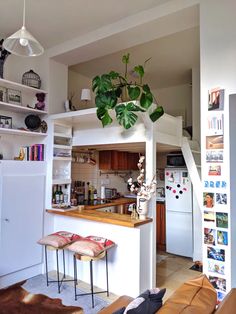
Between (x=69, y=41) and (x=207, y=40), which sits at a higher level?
(x=69, y=41)

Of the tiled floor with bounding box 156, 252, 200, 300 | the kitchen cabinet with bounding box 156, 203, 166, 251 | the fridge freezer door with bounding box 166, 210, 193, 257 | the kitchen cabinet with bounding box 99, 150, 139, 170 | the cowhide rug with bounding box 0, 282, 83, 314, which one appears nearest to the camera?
the cowhide rug with bounding box 0, 282, 83, 314

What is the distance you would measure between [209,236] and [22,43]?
94.3 inches

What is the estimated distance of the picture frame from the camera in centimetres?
358

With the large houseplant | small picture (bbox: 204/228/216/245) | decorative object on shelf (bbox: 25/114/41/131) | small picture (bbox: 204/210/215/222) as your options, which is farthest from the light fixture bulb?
small picture (bbox: 204/228/216/245)

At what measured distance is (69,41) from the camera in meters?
3.62

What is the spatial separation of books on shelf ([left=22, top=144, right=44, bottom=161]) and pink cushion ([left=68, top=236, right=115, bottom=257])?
4.84 feet

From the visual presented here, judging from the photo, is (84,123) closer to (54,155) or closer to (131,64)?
(54,155)

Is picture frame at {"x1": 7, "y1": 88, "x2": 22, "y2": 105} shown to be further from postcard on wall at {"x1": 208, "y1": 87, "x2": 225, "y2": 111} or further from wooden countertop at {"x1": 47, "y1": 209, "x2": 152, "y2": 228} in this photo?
postcard on wall at {"x1": 208, "y1": 87, "x2": 225, "y2": 111}

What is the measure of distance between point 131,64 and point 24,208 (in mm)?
3015

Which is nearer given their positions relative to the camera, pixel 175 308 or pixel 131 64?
pixel 175 308

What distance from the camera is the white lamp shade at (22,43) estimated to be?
6.70ft

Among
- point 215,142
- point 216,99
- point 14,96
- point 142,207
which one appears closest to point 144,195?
point 142,207

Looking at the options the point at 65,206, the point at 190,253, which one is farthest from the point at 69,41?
the point at 190,253

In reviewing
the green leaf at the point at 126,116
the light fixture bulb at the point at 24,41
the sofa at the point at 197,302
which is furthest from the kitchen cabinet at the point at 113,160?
the sofa at the point at 197,302
